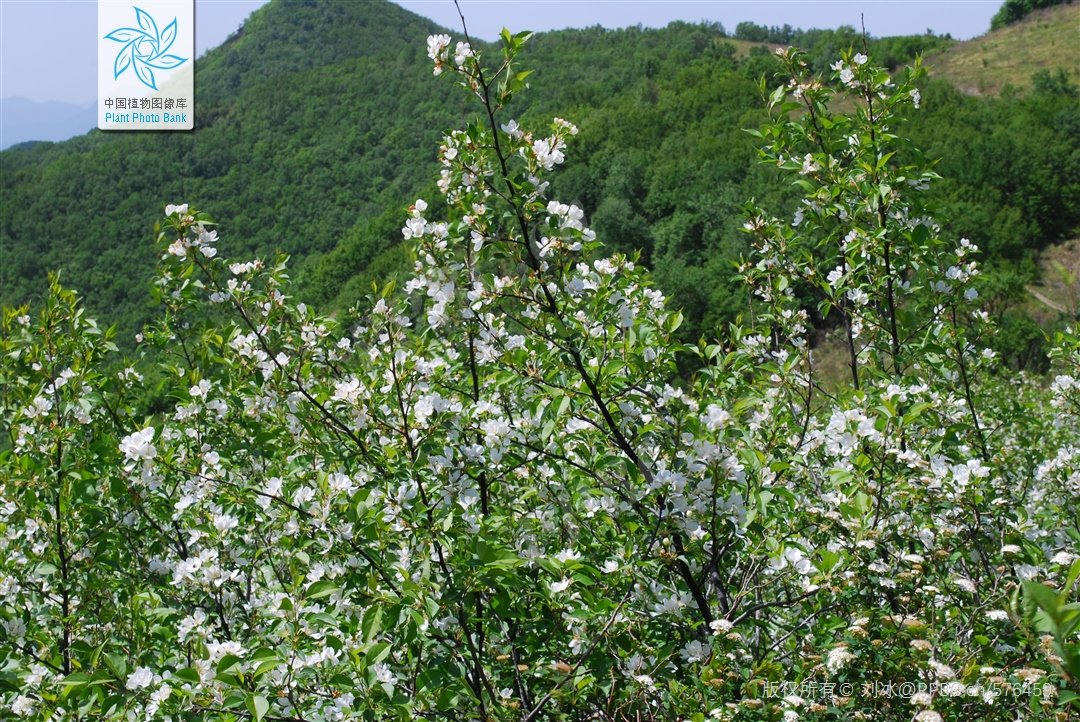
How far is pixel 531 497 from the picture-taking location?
8.64ft

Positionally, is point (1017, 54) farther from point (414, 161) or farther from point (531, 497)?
point (531, 497)

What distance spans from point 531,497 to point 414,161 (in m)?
81.7

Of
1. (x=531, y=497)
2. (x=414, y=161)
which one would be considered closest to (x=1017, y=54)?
(x=414, y=161)

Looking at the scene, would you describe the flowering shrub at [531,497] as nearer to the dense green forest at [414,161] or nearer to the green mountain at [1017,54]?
the dense green forest at [414,161]

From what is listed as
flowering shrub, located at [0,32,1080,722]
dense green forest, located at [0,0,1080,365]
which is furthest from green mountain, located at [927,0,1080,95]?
flowering shrub, located at [0,32,1080,722]

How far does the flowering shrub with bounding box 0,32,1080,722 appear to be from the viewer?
2.01 metres

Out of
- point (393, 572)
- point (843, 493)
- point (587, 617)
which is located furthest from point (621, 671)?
point (843, 493)

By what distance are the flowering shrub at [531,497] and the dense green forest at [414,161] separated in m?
23.4

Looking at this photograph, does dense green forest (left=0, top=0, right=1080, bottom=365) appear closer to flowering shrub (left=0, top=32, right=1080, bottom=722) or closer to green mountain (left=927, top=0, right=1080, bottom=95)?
green mountain (left=927, top=0, right=1080, bottom=95)

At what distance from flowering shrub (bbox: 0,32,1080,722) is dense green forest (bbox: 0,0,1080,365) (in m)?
23.4

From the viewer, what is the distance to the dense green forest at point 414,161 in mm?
43250

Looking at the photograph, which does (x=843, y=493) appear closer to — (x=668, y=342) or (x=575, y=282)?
(x=668, y=342)

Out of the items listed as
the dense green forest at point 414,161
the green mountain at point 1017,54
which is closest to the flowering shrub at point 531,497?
the dense green forest at point 414,161

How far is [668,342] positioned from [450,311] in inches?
29.9
